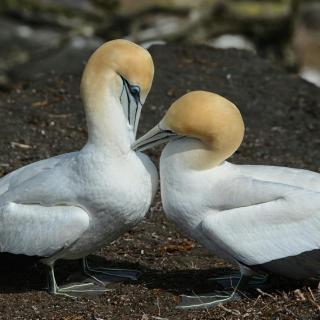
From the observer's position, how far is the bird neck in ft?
24.5

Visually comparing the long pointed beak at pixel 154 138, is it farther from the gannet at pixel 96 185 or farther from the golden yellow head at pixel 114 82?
the golden yellow head at pixel 114 82

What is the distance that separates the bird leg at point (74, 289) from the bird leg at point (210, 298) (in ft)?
2.33

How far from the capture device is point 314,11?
28.3 m

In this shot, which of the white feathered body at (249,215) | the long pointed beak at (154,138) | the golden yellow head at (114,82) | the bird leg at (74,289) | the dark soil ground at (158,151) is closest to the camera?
the white feathered body at (249,215)

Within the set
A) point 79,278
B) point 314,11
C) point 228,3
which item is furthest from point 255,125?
point 314,11

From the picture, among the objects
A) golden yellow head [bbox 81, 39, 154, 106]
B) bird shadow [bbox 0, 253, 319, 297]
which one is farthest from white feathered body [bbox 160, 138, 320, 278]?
golden yellow head [bbox 81, 39, 154, 106]

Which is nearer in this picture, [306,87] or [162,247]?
[162,247]

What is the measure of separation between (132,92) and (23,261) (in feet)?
4.91

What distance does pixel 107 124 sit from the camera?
Result: 24.6 ft

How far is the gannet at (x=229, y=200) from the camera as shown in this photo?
23.2 feet

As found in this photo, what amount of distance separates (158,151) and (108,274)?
10.9 ft

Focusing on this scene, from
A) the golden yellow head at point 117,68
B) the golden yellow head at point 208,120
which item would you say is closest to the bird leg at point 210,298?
the golden yellow head at point 208,120

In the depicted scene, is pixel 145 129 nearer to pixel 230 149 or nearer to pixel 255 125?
pixel 255 125

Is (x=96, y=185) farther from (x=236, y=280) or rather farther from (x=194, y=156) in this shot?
(x=236, y=280)
